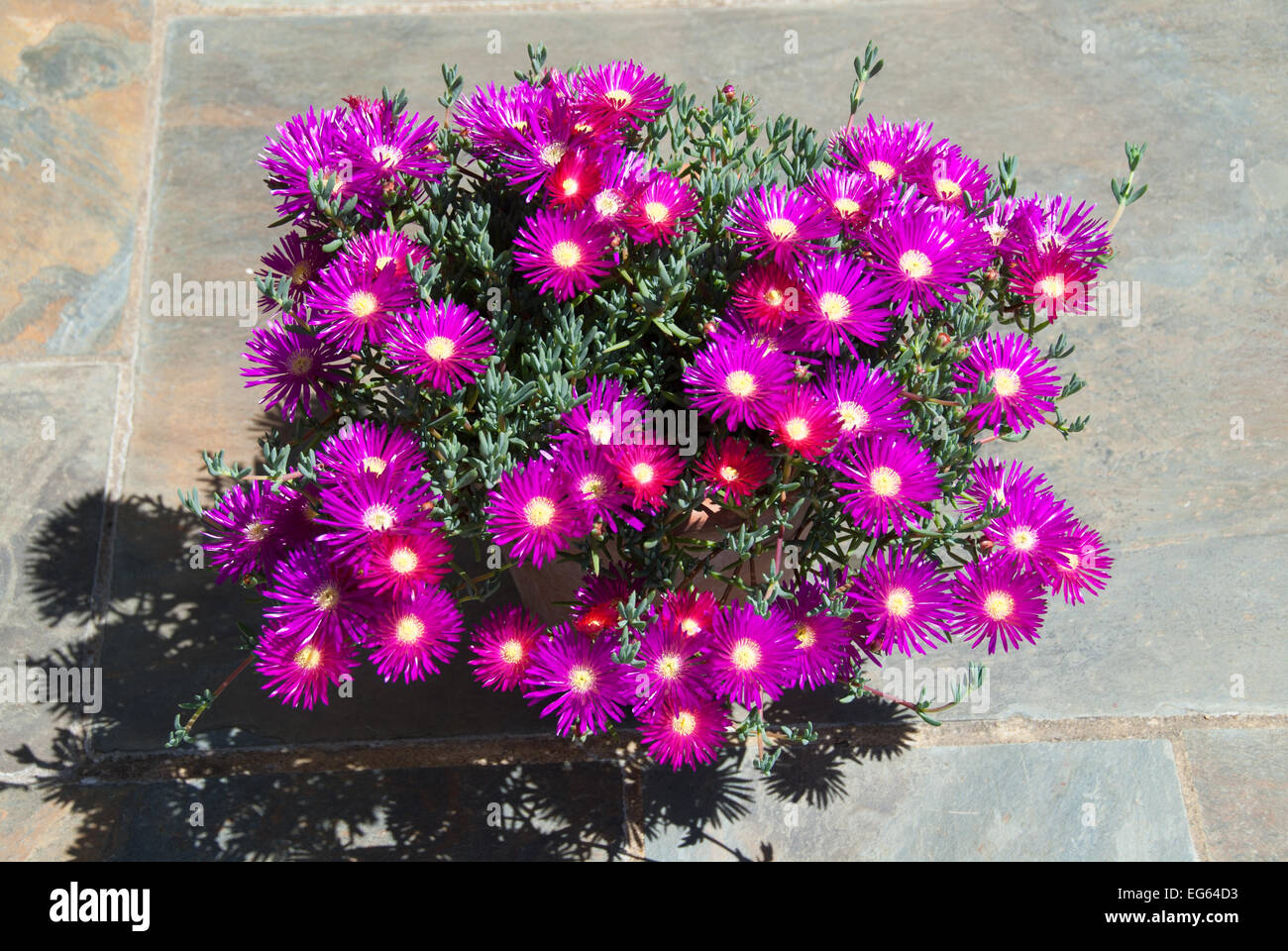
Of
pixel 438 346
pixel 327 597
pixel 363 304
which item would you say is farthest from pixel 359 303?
pixel 327 597

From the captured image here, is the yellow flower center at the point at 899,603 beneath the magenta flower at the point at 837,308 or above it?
beneath

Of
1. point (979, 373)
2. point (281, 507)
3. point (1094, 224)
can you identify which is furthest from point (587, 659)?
point (1094, 224)

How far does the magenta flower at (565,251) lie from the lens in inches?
64.2

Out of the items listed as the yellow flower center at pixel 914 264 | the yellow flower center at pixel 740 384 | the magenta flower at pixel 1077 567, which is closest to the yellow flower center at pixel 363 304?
the yellow flower center at pixel 740 384

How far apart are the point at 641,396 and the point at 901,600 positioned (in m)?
0.46

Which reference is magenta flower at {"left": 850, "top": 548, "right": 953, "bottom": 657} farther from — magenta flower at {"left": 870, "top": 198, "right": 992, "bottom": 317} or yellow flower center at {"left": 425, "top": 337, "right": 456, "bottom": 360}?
yellow flower center at {"left": 425, "top": 337, "right": 456, "bottom": 360}

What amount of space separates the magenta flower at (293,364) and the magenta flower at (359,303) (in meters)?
0.12

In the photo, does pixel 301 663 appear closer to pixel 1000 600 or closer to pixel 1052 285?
pixel 1000 600

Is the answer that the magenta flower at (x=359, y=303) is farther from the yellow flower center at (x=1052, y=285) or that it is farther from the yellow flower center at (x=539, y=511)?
the yellow flower center at (x=1052, y=285)

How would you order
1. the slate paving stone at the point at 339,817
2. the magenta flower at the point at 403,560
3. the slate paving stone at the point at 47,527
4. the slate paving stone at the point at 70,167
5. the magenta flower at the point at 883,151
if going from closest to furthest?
1. the magenta flower at the point at 403,560
2. the magenta flower at the point at 883,151
3. the slate paving stone at the point at 339,817
4. the slate paving stone at the point at 47,527
5. the slate paving stone at the point at 70,167

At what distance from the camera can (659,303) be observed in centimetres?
166

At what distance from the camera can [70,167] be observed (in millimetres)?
3051

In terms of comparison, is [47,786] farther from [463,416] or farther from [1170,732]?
[1170,732]

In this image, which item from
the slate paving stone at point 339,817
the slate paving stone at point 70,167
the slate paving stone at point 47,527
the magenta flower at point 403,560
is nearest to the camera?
the magenta flower at point 403,560
